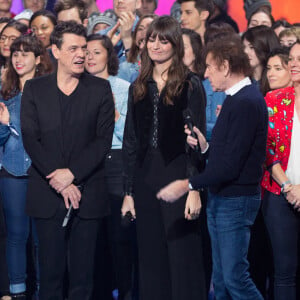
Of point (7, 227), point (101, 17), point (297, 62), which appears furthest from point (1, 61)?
point (297, 62)

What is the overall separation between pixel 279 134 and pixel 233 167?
64cm

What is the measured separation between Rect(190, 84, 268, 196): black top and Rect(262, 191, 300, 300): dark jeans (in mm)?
338

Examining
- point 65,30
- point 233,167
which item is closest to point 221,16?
point 65,30

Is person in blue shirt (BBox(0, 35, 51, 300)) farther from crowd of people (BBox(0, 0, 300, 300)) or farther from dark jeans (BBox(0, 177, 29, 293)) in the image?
crowd of people (BBox(0, 0, 300, 300))

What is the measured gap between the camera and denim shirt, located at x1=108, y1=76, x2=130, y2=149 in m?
6.11

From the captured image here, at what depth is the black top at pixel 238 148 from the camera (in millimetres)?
4668

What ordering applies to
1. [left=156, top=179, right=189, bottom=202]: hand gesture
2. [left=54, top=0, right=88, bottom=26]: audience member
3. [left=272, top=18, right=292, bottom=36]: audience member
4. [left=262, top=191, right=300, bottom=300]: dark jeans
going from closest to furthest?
[left=156, top=179, right=189, bottom=202]: hand gesture < [left=262, top=191, right=300, bottom=300]: dark jeans < [left=272, top=18, right=292, bottom=36]: audience member < [left=54, top=0, right=88, bottom=26]: audience member

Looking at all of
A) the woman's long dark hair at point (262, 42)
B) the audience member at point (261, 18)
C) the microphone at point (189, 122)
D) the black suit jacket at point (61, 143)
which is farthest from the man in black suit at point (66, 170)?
the audience member at point (261, 18)

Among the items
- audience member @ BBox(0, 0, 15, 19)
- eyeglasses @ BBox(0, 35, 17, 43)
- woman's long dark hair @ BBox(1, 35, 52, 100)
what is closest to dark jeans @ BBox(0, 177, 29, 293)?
woman's long dark hair @ BBox(1, 35, 52, 100)

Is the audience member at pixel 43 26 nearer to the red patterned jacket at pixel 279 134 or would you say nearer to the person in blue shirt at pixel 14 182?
the person in blue shirt at pixel 14 182

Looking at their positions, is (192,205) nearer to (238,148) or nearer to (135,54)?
(238,148)

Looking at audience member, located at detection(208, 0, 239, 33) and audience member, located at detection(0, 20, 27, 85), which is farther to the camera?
audience member, located at detection(208, 0, 239, 33)

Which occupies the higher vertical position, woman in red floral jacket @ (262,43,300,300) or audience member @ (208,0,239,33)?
audience member @ (208,0,239,33)

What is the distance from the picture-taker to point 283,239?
507 centimetres
